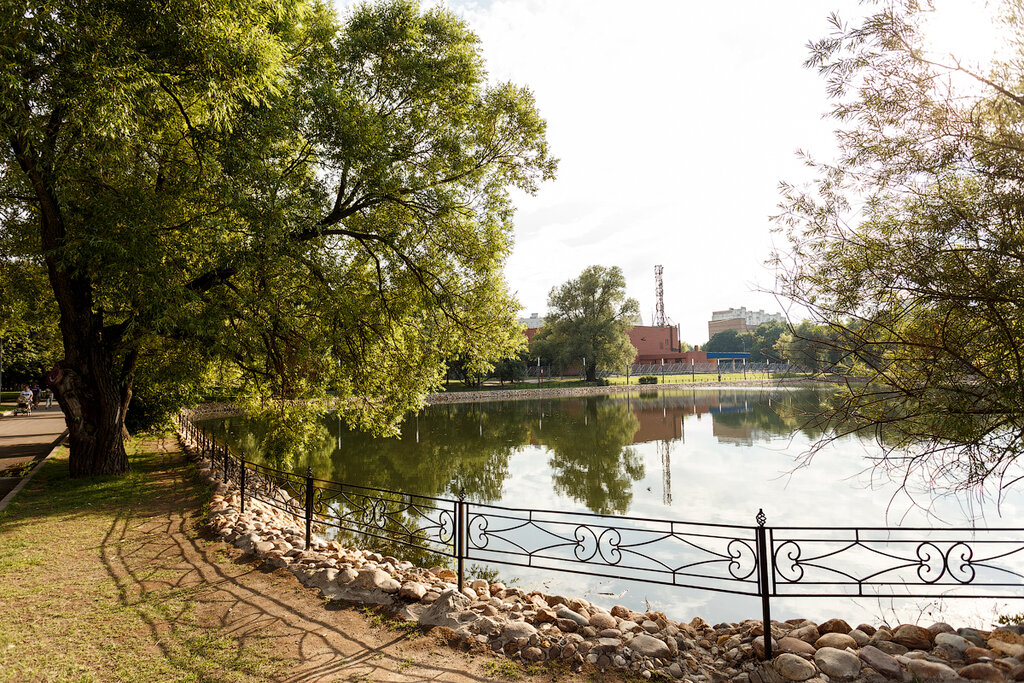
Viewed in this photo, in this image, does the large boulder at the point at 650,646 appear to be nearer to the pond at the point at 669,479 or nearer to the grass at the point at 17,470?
the pond at the point at 669,479

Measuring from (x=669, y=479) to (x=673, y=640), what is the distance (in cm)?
1048

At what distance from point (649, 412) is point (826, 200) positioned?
30.6 meters

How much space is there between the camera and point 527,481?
1527 cm

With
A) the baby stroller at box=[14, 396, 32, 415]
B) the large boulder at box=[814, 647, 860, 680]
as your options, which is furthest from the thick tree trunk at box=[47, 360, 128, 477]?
the baby stroller at box=[14, 396, 32, 415]

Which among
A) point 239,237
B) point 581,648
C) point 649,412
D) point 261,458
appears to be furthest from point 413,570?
point 649,412

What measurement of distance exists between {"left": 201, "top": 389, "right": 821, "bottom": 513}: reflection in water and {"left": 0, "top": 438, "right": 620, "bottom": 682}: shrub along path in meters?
4.52

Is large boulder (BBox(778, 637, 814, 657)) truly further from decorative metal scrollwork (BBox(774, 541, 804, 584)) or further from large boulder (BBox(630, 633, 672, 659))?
large boulder (BBox(630, 633, 672, 659))

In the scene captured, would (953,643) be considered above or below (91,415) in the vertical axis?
below

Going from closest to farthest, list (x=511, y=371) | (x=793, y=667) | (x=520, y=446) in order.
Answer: (x=793, y=667), (x=520, y=446), (x=511, y=371)

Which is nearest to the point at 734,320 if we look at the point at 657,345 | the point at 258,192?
the point at 657,345

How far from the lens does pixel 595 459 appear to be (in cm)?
1842

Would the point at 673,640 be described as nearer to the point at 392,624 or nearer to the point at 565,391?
the point at 392,624

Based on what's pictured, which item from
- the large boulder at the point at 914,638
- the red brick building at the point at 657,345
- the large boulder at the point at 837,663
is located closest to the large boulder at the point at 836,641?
the large boulder at the point at 837,663

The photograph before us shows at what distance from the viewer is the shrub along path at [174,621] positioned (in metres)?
4.65
